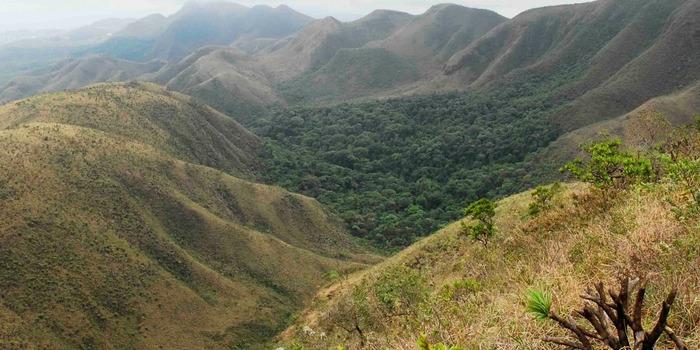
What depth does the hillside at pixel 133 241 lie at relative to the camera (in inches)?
2377

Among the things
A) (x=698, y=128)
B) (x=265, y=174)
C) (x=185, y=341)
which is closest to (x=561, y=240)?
(x=698, y=128)

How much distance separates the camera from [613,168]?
2292 cm

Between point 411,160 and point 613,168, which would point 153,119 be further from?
point 613,168

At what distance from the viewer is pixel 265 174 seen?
144625 millimetres

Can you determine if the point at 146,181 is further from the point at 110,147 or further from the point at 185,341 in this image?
the point at 185,341

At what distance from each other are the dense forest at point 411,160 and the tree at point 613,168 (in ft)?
279

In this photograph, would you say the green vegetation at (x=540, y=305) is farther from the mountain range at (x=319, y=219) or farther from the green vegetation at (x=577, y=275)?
the mountain range at (x=319, y=219)

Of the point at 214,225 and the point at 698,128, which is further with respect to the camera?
the point at 214,225

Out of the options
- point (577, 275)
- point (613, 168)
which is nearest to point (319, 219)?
point (613, 168)

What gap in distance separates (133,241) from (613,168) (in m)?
70.6

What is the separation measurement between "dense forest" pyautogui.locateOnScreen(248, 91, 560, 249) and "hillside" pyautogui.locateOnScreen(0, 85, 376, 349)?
18.1 metres

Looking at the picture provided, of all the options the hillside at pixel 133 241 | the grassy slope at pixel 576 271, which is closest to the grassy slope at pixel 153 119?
the hillside at pixel 133 241

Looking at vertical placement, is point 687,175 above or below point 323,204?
above

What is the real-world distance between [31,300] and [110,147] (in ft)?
129
